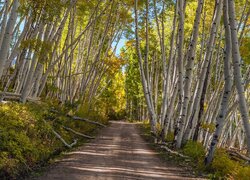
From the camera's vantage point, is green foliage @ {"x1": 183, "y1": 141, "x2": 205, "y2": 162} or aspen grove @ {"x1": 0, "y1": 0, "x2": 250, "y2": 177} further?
green foliage @ {"x1": 183, "y1": 141, "x2": 205, "y2": 162}

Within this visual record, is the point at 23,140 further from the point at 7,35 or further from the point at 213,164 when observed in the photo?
the point at 213,164

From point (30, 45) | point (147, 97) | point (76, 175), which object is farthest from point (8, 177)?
point (147, 97)

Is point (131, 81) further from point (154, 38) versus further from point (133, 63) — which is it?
point (154, 38)

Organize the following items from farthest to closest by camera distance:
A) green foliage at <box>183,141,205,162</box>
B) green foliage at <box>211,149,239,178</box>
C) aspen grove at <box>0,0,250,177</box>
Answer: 1. green foliage at <box>183,141,205,162</box>
2. aspen grove at <box>0,0,250,177</box>
3. green foliage at <box>211,149,239,178</box>

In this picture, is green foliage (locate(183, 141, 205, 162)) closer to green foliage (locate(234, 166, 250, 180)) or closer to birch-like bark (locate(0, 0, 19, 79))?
green foliage (locate(234, 166, 250, 180))

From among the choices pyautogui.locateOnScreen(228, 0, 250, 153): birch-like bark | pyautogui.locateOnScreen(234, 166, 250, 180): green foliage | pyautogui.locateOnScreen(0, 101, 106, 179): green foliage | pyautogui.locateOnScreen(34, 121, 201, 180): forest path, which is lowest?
pyautogui.locateOnScreen(34, 121, 201, 180): forest path

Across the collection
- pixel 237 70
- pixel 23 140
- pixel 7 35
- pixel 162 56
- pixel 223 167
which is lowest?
pixel 223 167

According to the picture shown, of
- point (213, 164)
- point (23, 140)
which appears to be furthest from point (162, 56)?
point (23, 140)

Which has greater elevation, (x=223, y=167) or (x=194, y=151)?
(x=194, y=151)

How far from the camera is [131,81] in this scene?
4941 centimetres

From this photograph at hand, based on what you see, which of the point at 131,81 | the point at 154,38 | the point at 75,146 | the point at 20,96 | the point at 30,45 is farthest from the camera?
the point at 131,81

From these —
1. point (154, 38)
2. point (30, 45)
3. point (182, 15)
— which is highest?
point (154, 38)

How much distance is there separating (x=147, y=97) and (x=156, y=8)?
4.94 m

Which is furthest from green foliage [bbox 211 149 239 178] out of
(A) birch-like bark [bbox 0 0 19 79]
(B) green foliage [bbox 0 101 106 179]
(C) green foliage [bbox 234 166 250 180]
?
(A) birch-like bark [bbox 0 0 19 79]
